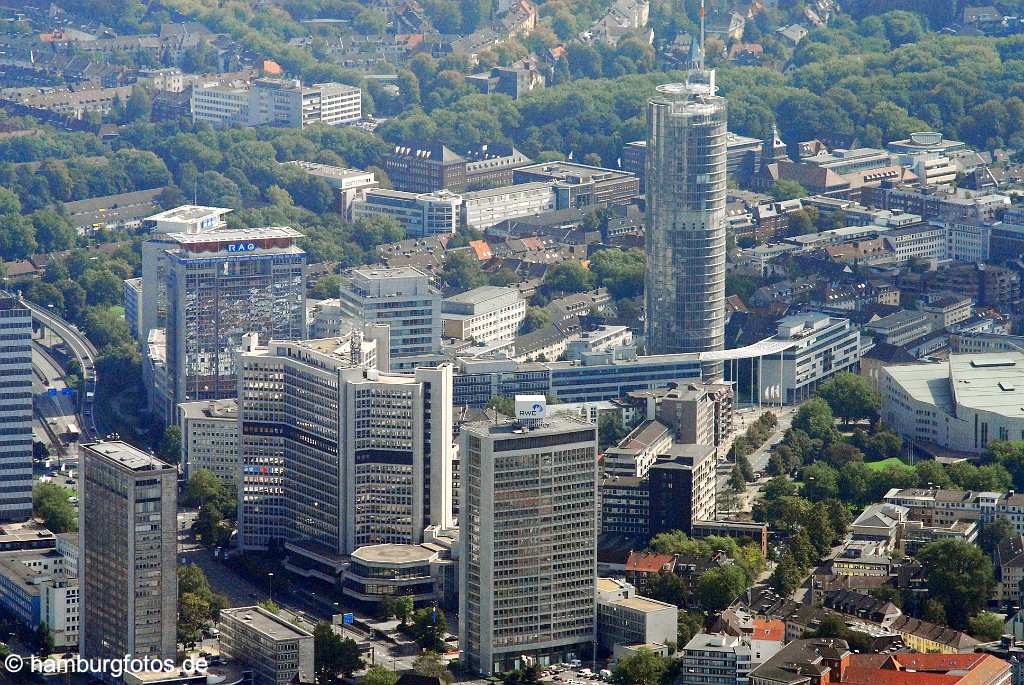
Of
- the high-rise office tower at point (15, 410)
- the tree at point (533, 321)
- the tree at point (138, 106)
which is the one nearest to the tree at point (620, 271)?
the tree at point (533, 321)

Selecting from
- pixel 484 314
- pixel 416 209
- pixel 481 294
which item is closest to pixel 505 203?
pixel 416 209

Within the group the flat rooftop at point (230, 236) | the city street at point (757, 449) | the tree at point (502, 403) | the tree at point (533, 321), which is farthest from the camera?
the tree at point (533, 321)

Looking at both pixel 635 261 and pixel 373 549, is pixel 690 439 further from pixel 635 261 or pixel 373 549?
pixel 635 261

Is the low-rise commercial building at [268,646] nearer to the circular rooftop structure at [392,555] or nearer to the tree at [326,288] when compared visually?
the circular rooftop structure at [392,555]

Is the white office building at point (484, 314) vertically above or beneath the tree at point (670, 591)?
above

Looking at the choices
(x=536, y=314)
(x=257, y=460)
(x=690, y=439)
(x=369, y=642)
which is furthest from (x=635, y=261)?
(x=369, y=642)

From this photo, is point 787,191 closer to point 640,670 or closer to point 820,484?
point 820,484

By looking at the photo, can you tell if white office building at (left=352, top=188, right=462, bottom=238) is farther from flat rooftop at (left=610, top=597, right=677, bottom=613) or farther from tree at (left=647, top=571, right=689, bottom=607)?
flat rooftop at (left=610, top=597, right=677, bottom=613)
